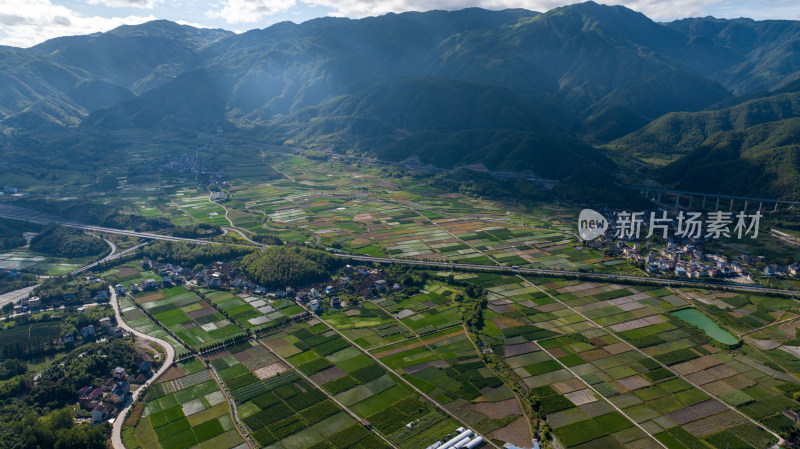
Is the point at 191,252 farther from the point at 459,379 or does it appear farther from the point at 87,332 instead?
the point at 459,379

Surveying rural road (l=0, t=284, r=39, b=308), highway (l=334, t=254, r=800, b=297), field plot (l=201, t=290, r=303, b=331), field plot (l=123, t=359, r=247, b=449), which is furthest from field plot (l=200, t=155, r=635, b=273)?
field plot (l=123, t=359, r=247, b=449)

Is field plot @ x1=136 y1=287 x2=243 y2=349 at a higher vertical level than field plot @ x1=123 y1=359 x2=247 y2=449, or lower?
higher

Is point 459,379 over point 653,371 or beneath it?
beneath

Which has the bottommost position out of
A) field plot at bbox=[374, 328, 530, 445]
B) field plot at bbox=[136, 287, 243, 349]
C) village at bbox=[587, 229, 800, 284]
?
field plot at bbox=[136, 287, 243, 349]

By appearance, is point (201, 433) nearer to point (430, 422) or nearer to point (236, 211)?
point (430, 422)

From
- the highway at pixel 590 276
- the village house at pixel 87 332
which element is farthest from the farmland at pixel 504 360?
the village house at pixel 87 332

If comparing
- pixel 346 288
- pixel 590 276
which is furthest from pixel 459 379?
pixel 590 276

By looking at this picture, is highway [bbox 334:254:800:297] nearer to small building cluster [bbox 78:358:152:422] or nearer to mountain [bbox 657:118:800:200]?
small building cluster [bbox 78:358:152:422]
